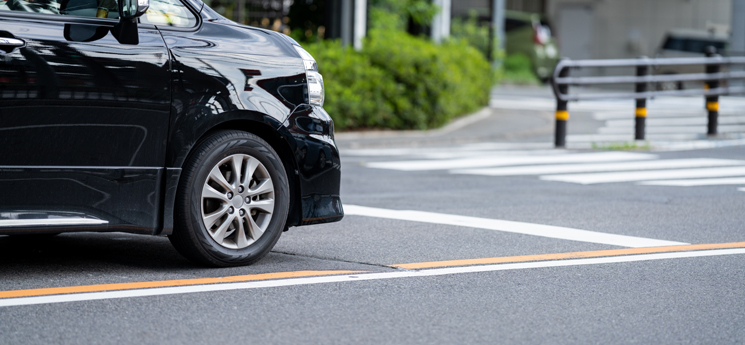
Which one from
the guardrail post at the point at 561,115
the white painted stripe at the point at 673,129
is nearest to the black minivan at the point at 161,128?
the guardrail post at the point at 561,115

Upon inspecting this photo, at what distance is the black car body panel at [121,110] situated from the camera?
485 centimetres

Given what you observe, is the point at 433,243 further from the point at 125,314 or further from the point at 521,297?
the point at 125,314

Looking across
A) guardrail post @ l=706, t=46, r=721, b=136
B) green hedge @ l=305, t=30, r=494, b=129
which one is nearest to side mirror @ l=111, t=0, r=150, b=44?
green hedge @ l=305, t=30, r=494, b=129

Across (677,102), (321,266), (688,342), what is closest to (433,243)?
(321,266)

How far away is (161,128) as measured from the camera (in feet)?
17.0

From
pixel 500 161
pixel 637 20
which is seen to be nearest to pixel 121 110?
pixel 500 161

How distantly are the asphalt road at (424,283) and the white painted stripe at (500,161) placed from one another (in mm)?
3254

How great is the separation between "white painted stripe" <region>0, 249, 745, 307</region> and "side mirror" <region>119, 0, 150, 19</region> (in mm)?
1292

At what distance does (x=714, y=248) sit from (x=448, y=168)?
5.09 metres

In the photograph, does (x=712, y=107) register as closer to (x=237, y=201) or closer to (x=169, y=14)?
(x=237, y=201)

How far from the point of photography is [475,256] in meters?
6.01

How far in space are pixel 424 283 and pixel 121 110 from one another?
1.68 m

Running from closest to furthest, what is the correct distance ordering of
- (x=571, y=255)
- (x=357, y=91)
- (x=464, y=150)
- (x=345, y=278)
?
(x=345, y=278)
(x=571, y=255)
(x=464, y=150)
(x=357, y=91)

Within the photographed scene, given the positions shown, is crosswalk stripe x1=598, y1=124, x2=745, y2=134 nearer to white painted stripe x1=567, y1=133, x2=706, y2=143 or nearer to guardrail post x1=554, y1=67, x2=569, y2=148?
white painted stripe x1=567, y1=133, x2=706, y2=143
